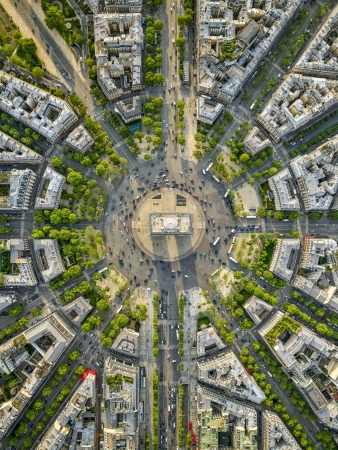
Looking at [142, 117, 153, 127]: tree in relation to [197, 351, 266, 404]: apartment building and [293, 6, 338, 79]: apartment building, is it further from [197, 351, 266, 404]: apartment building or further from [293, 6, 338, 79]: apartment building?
[197, 351, 266, 404]: apartment building

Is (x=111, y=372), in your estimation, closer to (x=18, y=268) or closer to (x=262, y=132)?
(x=18, y=268)

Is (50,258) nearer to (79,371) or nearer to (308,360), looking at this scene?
(79,371)

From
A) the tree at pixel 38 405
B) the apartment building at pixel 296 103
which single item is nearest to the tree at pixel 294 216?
the apartment building at pixel 296 103

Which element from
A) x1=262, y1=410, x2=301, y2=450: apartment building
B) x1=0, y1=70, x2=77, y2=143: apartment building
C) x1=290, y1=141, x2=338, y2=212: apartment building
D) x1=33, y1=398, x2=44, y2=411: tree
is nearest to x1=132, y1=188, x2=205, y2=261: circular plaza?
x1=290, y1=141, x2=338, y2=212: apartment building

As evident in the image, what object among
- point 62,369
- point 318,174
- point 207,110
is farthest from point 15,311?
point 318,174

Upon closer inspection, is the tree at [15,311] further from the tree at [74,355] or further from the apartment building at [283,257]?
the apartment building at [283,257]

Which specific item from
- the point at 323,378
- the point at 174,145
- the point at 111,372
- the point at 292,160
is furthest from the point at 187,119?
the point at 323,378

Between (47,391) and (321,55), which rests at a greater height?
(321,55)
